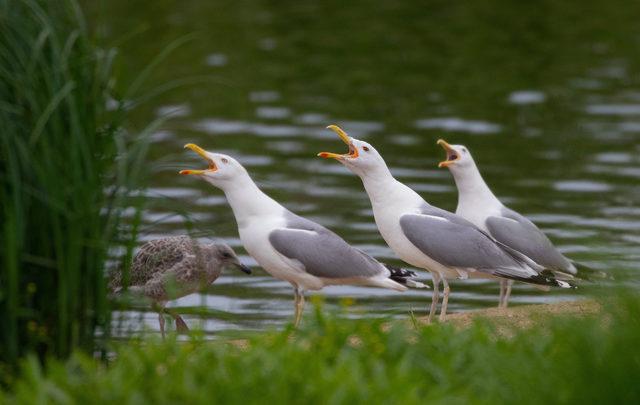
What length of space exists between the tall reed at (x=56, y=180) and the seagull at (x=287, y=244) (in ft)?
5.24

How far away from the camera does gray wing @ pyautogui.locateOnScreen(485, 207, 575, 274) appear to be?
9648 millimetres

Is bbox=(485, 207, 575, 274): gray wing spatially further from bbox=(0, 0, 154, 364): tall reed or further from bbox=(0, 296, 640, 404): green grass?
bbox=(0, 0, 154, 364): tall reed

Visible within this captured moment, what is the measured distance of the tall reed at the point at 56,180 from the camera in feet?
22.4

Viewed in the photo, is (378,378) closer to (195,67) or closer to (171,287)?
(171,287)

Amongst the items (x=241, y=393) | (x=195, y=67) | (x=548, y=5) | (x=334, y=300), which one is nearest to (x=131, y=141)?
(x=241, y=393)

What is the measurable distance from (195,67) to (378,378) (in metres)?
15.4

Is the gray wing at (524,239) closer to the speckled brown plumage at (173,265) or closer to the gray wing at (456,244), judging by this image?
the gray wing at (456,244)

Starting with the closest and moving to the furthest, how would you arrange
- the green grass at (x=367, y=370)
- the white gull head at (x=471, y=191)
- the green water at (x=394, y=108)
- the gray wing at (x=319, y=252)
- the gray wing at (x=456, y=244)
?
1. the green grass at (x=367, y=370)
2. the gray wing at (x=319, y=252)
3. the gray wing at (x=456, y=244)
4. the white gull head at (x=471, y=191)
5. the green water at (x=394, y=108)

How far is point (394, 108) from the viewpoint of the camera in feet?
64.1

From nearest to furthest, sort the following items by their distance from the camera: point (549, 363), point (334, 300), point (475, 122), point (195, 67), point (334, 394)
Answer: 1. point (334, 394)
2. point (549, 363)
3. point (334, 300)
4. point (475, 122)
5. point (195, 67)

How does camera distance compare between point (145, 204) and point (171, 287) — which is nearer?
point (171, 287)

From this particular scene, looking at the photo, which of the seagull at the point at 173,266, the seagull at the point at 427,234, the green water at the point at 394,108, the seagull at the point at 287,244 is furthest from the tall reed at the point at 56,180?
the seagull at the point at 427,234

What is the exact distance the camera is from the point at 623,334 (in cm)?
589

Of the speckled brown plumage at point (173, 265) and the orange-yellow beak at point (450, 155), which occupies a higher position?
the orange-yellow beak at point (450, 155)
